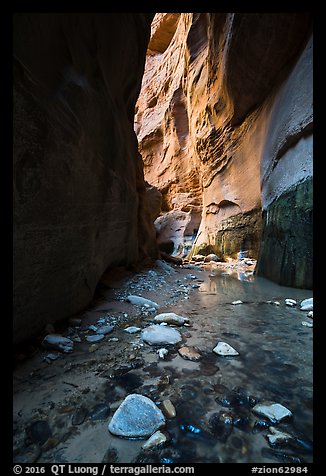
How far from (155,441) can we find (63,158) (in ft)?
7.16

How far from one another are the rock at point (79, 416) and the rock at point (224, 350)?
3.16 ft

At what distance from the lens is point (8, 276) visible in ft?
4.30

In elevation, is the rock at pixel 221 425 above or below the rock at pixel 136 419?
below

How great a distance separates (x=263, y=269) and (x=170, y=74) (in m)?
18.1

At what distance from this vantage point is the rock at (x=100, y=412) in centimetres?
100

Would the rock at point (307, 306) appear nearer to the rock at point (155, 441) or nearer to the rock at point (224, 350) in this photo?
the rock at point (224, 350)

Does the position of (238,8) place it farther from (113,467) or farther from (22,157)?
(113,467)

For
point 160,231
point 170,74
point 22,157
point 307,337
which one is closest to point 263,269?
point 307,337

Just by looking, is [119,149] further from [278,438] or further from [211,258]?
[211,258]

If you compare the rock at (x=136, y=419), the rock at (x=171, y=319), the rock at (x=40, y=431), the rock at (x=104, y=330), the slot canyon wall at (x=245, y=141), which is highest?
the slot canyon wall at (x=245, y=141)

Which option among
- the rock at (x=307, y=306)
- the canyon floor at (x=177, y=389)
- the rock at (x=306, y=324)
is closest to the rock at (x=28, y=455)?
the canyon floor at (x=177, y=389)

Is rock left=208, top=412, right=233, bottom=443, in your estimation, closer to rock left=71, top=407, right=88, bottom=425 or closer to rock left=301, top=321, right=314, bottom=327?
rock left=71, top=407, right=88, bottom=425

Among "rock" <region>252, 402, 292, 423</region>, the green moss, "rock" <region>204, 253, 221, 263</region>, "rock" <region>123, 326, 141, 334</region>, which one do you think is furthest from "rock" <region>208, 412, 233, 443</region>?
"rock" <region>204, 253, 221, 263</region>

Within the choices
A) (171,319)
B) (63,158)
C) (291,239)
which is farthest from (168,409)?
(291,239)
